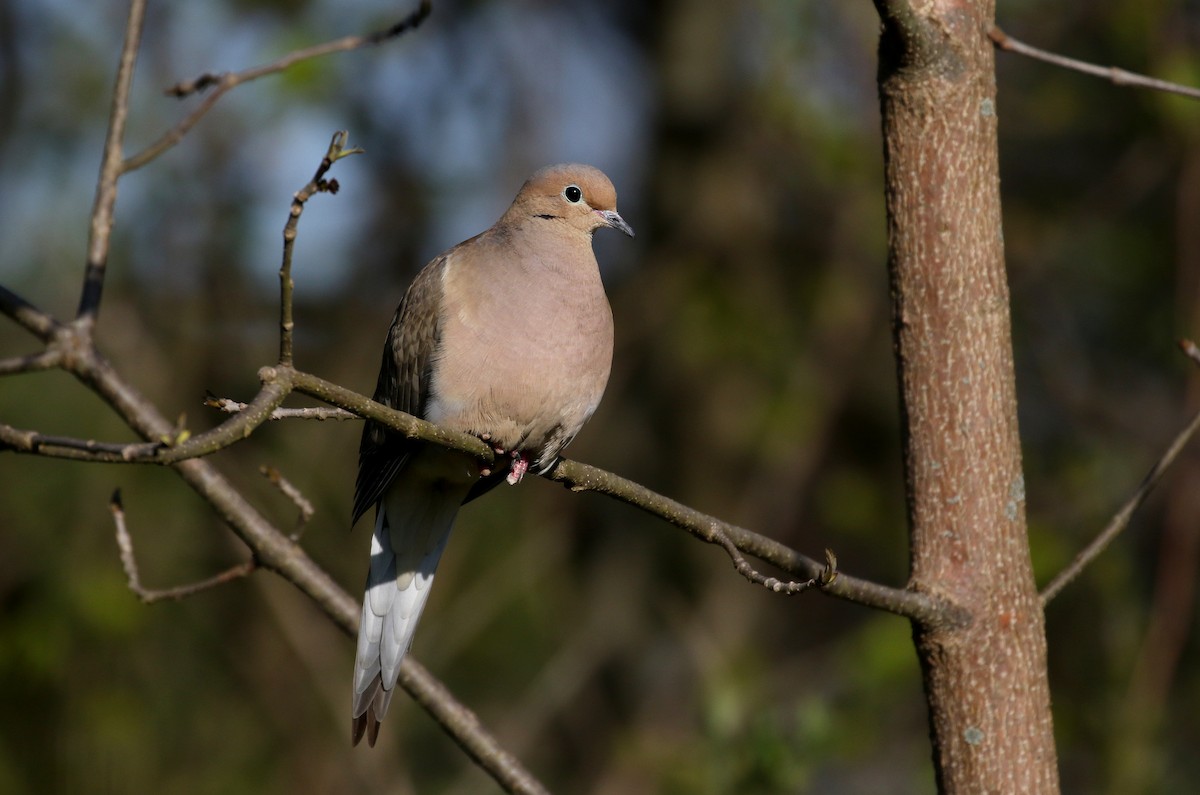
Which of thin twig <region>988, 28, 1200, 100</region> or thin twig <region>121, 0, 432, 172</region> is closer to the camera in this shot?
thin twig <region>121, 0, 432, 172</region>

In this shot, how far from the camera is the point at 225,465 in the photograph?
5.21 metres

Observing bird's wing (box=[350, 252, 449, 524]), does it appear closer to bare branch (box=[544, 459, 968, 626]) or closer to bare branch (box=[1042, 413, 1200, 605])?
bare branch (box=[544, 459, 968, 626])

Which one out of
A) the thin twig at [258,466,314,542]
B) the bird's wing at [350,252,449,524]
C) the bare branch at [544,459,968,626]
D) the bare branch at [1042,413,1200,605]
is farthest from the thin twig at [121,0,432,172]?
the bare branch at [1042,413,1200,605]

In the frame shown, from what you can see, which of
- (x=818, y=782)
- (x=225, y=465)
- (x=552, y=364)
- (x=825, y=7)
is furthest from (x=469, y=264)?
(x=818, y=782)

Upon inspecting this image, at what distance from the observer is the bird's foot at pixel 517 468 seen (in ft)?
9.82

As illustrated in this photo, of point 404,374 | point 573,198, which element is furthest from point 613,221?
point 404,374

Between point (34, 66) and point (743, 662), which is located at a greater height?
point (34, 66)

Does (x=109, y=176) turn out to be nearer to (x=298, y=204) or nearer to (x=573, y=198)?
(x=298, y=204)

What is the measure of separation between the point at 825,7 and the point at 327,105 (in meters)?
2.34

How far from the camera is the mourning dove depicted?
2.98 meters

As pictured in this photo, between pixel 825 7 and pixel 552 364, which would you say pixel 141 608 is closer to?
pixel 552 364

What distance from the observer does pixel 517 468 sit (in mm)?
3037

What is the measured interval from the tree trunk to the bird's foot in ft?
3.25

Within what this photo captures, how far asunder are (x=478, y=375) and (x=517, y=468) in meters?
0.25
